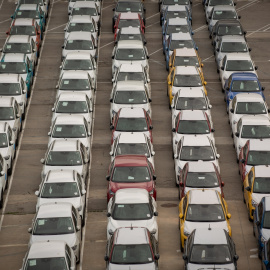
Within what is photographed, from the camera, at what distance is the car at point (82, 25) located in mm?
47312

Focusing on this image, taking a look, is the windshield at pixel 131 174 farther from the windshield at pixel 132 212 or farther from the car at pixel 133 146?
the windshield at pixel 132 212

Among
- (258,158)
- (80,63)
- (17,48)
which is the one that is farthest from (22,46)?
(258,158)

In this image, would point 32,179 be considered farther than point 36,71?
No

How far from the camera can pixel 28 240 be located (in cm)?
3041

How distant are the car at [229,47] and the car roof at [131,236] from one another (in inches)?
699

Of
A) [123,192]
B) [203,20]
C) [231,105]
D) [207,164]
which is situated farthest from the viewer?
[203,20]

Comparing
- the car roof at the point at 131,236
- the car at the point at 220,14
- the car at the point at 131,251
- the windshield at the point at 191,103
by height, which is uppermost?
the car roof at the point at 131,236

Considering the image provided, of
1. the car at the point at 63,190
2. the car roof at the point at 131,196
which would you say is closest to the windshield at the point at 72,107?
the car at the point at 63,190

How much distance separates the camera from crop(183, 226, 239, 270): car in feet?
87.1

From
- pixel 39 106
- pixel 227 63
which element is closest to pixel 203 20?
pixel 227 63

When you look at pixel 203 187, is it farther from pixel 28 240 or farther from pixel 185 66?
pixel 185 66

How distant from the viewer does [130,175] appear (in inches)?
1262

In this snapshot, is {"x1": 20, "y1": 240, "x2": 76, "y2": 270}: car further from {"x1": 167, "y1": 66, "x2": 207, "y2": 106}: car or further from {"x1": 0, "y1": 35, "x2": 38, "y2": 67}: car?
{"x1": 0, "y1": 35, "x2": 38, "y2": 67}: car

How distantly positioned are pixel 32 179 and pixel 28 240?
176 inches
